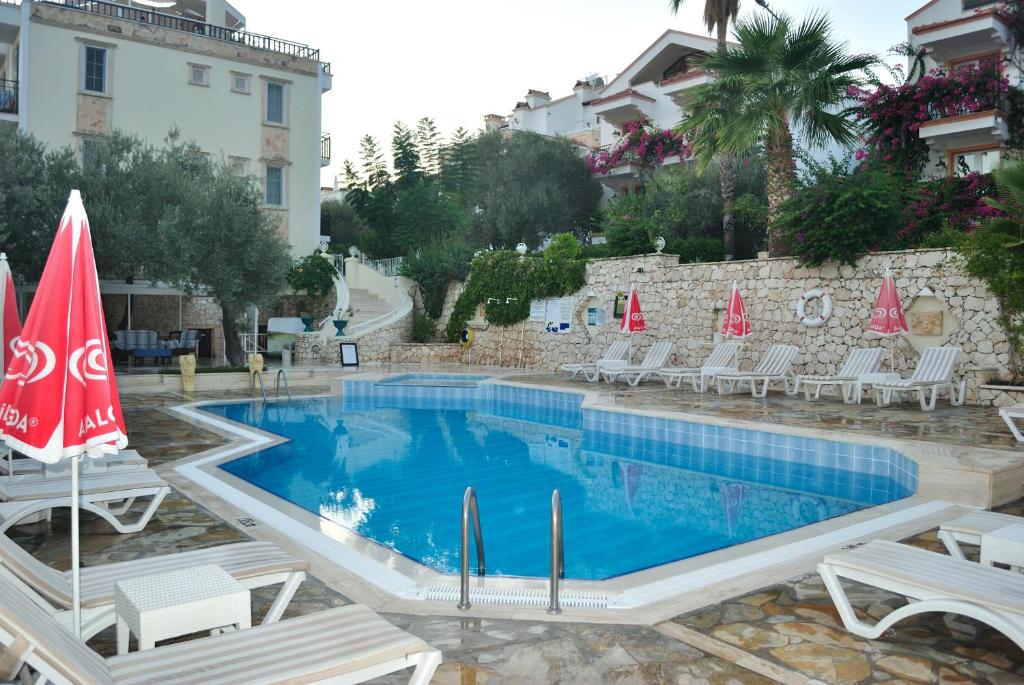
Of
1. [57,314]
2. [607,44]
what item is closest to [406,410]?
[57,314]

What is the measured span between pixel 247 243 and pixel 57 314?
13480 mm

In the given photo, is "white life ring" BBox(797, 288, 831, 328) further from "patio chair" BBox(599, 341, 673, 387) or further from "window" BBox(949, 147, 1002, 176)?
"window" BBox(949, 147, 1002, 176)

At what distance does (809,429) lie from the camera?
8.69 meters

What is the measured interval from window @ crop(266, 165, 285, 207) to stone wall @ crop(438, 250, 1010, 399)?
962 centimetres

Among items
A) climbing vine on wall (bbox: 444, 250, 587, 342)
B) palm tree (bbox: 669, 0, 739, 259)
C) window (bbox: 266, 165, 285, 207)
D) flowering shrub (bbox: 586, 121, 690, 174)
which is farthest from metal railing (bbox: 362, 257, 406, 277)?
palm tree (bbox: 669, 0, 739, 259)

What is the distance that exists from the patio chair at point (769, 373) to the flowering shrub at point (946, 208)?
10.2ft

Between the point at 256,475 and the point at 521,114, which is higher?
the point at 521,114

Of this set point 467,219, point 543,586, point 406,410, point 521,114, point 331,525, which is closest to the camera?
point 543,586

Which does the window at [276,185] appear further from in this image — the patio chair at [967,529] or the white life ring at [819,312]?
the patio chair at [967,529]

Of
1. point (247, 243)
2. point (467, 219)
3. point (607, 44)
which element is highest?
point (607, 44)

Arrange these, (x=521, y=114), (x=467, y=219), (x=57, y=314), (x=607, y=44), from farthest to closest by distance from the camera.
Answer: (x=521, y=114), (x=607, y=44), (x=467, y=219), (x=57, y=314)

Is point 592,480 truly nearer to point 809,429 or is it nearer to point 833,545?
point 809,429

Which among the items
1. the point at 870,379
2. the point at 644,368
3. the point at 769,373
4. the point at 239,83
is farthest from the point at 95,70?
the point at 870,379

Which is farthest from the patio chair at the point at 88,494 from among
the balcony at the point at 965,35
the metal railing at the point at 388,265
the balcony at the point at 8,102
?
the metal railing at the point at 388,265
